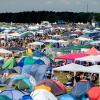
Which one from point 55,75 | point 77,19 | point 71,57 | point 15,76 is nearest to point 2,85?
point 15,76

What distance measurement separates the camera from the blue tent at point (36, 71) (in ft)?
63.8

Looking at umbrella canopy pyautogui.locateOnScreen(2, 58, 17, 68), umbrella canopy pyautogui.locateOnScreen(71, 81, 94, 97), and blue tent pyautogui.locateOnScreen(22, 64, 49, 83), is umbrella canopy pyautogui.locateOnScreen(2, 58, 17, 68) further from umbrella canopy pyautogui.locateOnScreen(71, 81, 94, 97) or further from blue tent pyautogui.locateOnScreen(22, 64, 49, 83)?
umbrella canopy pyautogui.locateOnScreen(71, 81, 94, 97)

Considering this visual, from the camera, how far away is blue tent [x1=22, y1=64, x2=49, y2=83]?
63.8 feet

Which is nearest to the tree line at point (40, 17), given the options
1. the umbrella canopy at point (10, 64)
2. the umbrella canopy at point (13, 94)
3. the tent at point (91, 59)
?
the umbrella canopy at point (10, 64)

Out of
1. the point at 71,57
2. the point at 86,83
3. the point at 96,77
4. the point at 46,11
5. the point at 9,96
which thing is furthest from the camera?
the point at 46,11

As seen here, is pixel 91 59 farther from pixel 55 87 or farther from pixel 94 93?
pixel 94 93

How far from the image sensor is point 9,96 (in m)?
14.4

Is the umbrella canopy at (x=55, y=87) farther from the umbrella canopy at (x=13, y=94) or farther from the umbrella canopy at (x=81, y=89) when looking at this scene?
the umbrella canopy at (x=13, y=94)

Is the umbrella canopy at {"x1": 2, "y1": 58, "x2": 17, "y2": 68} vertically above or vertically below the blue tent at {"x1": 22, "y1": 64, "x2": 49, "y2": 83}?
below

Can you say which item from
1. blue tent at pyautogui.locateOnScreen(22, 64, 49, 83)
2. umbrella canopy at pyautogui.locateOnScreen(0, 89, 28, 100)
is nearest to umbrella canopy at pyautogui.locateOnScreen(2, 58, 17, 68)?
blue tent at pyautogui.locateOnScreen(22, 64, 49, 83)

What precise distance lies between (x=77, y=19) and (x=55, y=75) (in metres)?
123

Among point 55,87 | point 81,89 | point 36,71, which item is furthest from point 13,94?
point 36,71

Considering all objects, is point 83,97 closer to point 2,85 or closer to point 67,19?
point 2,85

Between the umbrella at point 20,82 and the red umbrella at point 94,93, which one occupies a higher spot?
the red umbrella at point 94,93
